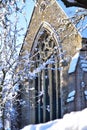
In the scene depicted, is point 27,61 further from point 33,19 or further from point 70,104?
point 33,19

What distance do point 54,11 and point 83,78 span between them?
4.50 meters

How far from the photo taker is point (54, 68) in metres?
20.1

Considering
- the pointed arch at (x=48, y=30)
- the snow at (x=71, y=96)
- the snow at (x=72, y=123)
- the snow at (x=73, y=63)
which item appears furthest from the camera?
the pointed arch at (x=48, y=30)

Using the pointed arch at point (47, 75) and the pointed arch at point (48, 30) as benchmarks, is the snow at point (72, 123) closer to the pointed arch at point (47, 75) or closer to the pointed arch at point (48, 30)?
the pointed arch at point (47, 75)

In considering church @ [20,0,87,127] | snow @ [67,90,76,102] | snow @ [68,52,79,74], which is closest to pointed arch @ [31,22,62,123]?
church @ [20,0,87,127]

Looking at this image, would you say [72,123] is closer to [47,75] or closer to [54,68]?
[54,68]

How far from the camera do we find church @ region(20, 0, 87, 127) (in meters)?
17.3

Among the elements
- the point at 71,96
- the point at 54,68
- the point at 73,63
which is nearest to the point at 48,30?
the point at 54,68

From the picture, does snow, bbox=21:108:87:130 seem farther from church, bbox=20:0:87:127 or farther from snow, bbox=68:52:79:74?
snow, bbox=68:52:79:74

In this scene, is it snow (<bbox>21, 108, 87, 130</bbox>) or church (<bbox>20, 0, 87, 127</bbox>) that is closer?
snow (<bbox>21, 108, 87, 130</bbox>)

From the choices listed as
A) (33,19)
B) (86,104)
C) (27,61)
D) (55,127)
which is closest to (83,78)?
(86,104)

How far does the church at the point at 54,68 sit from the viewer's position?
17312mm

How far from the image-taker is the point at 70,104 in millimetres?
17250

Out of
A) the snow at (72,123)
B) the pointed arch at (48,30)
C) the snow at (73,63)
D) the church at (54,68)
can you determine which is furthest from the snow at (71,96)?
the snow at (72,123)
